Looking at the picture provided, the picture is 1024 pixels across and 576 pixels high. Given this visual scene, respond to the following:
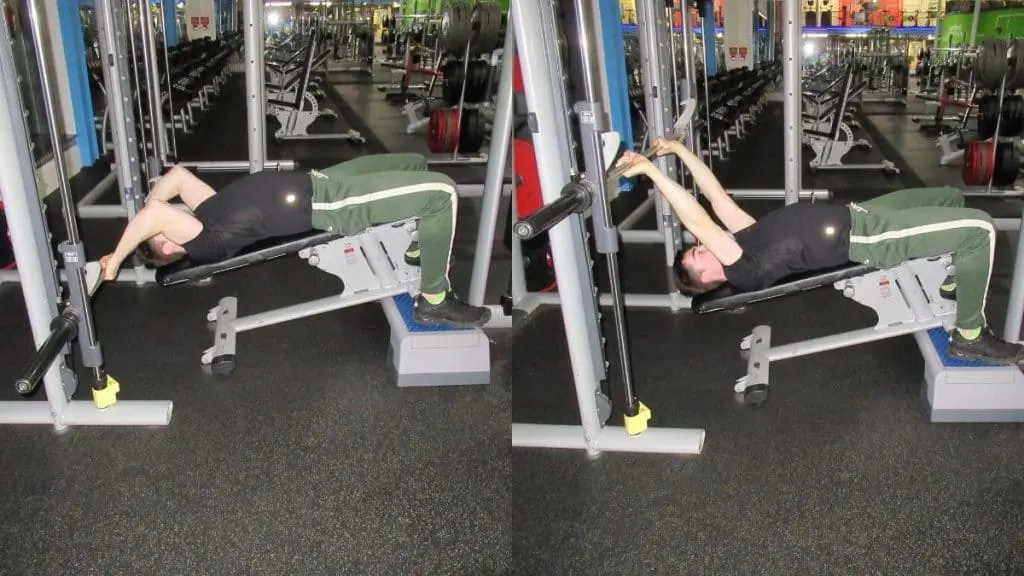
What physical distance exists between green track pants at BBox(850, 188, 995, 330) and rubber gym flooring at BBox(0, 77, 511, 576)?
1.12 metres

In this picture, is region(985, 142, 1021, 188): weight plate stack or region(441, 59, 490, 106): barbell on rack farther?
region(441, 59, 490, 106): barbell on rack

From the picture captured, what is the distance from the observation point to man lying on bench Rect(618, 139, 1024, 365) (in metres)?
2.38

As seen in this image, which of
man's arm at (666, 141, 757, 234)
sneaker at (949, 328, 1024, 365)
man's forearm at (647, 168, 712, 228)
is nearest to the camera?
man's forearm at (647, 168, 712, 228)

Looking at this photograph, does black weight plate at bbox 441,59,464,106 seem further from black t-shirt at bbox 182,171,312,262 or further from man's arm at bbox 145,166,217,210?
black t-shirt at bbox 182,171,312,262

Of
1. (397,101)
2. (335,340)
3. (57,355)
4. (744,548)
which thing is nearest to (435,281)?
(335,340)

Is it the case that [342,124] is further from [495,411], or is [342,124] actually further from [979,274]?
[979,274]

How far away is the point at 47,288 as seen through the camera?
7.48 ft

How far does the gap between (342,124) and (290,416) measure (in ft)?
17.3

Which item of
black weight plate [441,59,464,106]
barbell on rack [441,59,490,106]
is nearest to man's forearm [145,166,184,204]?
barbell on rack [441,59,490,106]

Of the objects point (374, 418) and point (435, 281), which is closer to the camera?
point (374, 418)

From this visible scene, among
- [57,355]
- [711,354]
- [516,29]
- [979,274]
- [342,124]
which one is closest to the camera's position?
[516,29]

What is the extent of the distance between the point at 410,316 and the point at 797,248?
3.98 ft

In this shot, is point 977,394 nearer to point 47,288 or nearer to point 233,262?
point 233,262

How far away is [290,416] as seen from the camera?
2.49 m
